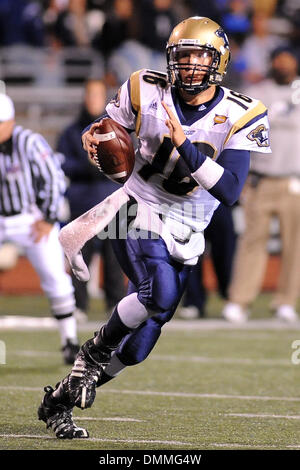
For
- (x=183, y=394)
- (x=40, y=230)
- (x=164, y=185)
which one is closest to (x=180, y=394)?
(x=183, y=394)

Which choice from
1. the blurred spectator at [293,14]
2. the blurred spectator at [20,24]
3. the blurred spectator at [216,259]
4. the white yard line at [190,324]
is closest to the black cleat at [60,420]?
the white yard line at [190,324]

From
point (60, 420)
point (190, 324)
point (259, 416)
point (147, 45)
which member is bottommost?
point (190, 324)

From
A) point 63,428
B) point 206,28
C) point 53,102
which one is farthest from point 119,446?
point 53,102

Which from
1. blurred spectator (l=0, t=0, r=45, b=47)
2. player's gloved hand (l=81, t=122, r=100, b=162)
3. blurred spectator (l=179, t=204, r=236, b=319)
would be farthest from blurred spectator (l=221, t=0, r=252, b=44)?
player's gloved hand (l=81, t=122, r=100, b=162)

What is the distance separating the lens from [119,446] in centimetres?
396

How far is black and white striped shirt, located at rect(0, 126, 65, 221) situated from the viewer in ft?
21.0

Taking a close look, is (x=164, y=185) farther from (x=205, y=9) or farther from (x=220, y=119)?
(x=205, y=9)

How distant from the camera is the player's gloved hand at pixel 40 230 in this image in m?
6.32

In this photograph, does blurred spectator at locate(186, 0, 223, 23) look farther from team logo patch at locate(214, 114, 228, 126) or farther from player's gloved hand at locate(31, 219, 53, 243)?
team logo patch at locate(214, 114, 228, 126)

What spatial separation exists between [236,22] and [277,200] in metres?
3.09

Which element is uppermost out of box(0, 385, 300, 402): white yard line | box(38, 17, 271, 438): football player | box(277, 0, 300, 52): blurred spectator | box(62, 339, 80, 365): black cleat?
box(38, 17, 271, 438): football player

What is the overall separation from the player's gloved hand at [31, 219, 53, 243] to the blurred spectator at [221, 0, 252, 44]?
484 cm

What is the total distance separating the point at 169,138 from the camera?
4312mm

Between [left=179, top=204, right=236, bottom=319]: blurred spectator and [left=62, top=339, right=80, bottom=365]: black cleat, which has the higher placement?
[left=62, top=339, right=80, bottom=365]: black cleat
